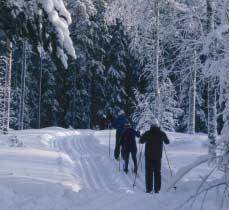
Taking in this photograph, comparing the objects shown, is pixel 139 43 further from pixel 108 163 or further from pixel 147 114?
pixel 108 163

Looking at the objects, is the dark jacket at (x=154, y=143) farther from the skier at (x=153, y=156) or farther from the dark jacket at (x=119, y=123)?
the dark jacket at (x=119, y=123)

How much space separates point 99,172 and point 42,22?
8586 mm

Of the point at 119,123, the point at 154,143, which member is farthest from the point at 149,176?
the point at 119,123

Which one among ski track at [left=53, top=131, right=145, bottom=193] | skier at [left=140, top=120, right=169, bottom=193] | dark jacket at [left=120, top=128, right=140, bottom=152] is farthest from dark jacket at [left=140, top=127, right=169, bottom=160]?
dark jacket at [left=120, top=128, right=140, bottom=152]

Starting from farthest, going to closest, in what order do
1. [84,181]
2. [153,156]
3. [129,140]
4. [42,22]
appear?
[129,140] < [84,181] < [153,156] < [42,22]

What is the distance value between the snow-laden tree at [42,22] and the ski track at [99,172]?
3571 mm

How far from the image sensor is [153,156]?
39.5ft

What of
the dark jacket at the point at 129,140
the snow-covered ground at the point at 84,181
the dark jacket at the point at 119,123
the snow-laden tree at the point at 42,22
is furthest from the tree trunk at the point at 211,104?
the snow-laden tree at the point at 42,22

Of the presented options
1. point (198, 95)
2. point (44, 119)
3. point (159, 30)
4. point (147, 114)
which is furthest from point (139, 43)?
point (44, 119)

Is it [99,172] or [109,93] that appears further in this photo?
[109,93]

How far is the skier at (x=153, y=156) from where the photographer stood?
12.1 m

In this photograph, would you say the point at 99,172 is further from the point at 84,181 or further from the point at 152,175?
the point at 152,175

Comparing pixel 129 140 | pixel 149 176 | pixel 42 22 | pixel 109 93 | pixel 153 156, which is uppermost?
pixel 109 93

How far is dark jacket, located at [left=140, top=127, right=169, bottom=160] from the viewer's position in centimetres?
1205
